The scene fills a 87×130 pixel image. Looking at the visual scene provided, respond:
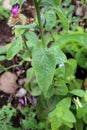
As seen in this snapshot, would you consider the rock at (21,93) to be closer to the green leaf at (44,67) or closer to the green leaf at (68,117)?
the green leaf at (68,117)

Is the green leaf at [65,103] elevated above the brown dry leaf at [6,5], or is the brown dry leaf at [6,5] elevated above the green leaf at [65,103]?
the brown dry leaf at [6,5]

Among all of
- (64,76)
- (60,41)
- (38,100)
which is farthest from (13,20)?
(38,100)

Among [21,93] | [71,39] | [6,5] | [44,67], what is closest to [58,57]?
[44,67]

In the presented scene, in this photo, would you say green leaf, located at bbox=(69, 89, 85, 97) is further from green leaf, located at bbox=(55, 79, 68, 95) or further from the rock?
the rock

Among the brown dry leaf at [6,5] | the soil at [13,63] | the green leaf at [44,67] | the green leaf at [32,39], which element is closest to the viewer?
the green leaf at [44,67]

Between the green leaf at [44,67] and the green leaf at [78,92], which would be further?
the green leaf at [78,92]

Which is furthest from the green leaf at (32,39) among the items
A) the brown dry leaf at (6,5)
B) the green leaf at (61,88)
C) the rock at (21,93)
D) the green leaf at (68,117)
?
the brown dry leaf at (6,5)
